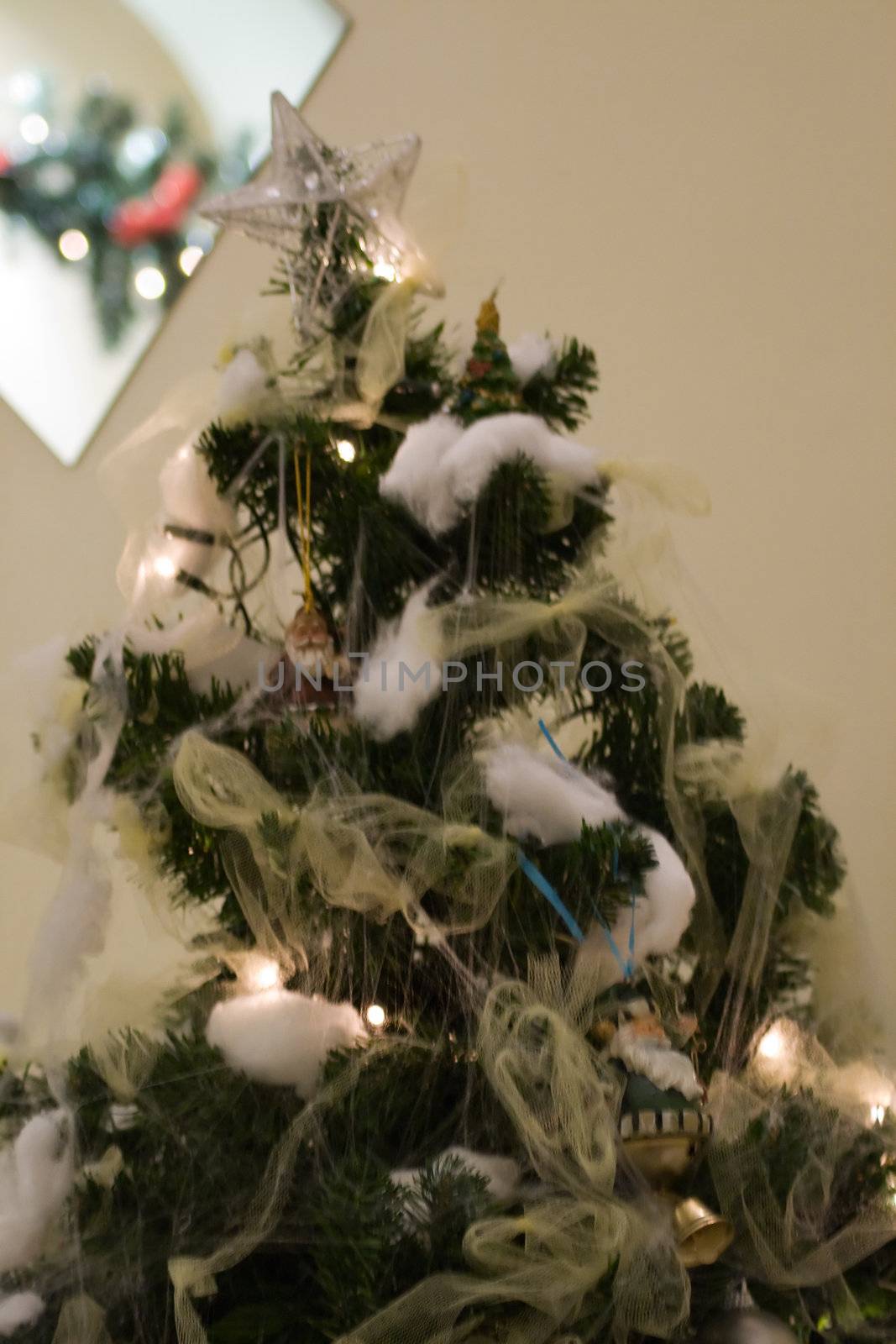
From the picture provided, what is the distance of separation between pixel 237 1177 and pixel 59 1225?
9 cm

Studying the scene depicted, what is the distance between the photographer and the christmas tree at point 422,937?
451 millimetres

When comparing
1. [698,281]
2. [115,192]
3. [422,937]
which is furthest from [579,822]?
[115,192]

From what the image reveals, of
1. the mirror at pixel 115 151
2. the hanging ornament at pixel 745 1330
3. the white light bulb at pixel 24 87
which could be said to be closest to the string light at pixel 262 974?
the hanging ornament at pixel 745 1330

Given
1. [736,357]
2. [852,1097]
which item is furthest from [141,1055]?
[736,357]

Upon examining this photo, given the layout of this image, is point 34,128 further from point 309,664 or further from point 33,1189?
point 33,1189

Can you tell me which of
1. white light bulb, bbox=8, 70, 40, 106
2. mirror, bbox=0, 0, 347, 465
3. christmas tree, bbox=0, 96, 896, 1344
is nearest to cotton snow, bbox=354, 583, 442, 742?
A: christmas tree, bbox=0, 96, 896, 1344

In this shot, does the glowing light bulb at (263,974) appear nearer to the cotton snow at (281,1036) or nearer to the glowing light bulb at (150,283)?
the cotton snow at (281,1036)

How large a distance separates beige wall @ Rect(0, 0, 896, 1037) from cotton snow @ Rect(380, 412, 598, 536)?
46cm

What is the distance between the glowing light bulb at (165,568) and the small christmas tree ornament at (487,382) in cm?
17

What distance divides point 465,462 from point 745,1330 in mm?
386

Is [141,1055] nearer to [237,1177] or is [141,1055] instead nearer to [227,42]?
[237,1177]

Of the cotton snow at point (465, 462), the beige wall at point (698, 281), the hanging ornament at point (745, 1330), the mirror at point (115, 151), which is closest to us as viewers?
the hanging ornament at point (745, 1330)

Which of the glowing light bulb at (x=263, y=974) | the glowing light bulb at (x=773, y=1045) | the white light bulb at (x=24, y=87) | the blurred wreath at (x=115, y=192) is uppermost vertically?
the white light bulb at (x=24, y=87)

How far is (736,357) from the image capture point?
120 centimetres
